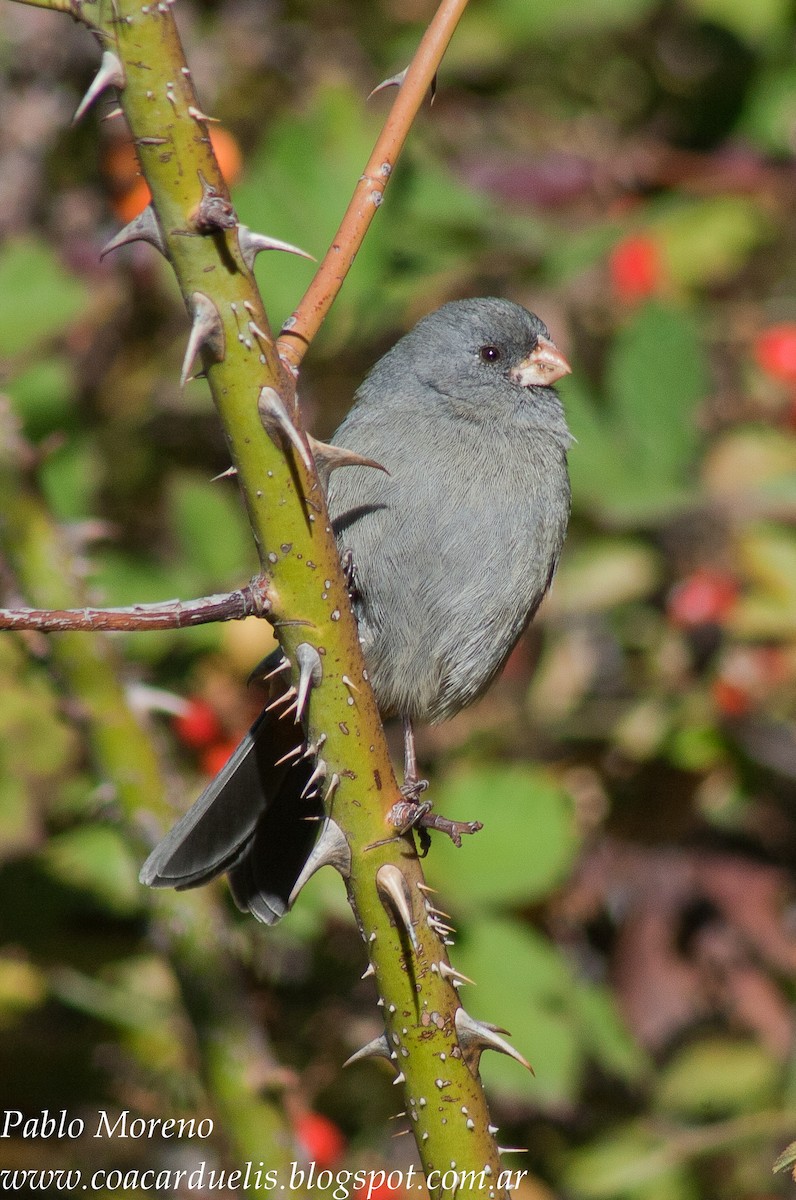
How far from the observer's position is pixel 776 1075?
338 cm

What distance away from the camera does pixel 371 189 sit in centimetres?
161

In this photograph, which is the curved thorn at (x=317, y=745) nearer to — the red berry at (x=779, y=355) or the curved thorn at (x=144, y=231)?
the curved thorn at (x=144, y=231)

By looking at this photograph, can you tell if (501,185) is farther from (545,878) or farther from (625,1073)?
(625,1073)

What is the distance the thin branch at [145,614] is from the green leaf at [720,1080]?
2418mm

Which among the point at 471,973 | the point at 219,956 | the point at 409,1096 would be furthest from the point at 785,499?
the point at 409,1096

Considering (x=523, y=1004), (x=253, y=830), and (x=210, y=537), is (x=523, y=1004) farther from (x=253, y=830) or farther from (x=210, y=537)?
(x=210, y=537)

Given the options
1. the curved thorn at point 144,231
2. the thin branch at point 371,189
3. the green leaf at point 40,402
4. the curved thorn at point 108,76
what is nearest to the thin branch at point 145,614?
the thin branch at point 371,189

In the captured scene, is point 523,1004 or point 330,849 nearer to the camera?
point 330,849

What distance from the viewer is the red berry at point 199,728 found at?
3266 mm

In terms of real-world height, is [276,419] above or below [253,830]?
above

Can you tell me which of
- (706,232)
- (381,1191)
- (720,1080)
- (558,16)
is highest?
(558,16)

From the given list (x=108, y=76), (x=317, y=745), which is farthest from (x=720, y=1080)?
(x=108, y=76)

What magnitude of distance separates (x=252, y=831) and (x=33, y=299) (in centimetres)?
166

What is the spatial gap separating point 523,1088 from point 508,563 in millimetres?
Result: 1175
